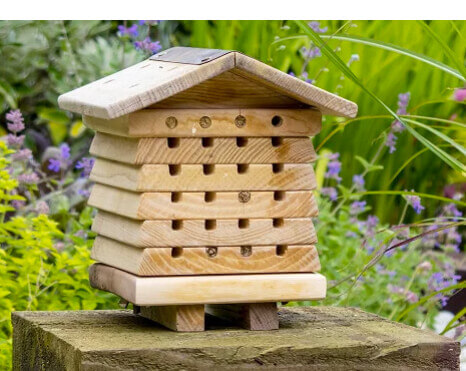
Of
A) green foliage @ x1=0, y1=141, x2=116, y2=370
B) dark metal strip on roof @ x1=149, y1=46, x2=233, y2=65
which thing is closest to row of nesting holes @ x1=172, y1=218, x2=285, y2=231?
dark metal strip on roof @ x1=149, y1=46, x2=233, y2=65

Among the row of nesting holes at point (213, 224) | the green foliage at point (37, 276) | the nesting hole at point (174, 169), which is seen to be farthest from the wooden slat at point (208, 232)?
the green foliage at point (37, 276)

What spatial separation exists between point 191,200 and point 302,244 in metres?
0.29

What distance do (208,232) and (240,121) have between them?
0.85 feet

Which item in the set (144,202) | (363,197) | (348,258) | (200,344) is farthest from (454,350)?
(363,197)

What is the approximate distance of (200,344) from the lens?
2.08 metres

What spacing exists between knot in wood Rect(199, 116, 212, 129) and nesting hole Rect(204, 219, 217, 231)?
21 centimetres

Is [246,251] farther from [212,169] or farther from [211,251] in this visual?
[212,169]

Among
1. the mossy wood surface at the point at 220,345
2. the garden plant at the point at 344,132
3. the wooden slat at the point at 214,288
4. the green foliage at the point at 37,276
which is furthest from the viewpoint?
the garden plant at the point at 344,132

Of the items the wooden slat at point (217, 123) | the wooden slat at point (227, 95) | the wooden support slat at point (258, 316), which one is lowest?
the wooden support slat at point (258, 316)

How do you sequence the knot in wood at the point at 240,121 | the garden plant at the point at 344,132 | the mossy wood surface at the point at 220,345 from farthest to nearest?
1. the garden plant at the point at 344,132
2. the knot in wood at the point at 240,121
3. the mossy wood surface at the point at 220,345

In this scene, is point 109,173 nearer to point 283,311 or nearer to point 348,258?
point 283,311

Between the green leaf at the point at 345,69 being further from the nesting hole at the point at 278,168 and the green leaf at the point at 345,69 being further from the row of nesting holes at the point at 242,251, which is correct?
the row of nesting holes at the point at 242,251

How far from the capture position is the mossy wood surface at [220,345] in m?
2.03

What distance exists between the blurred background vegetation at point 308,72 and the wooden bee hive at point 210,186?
245 centimetres
